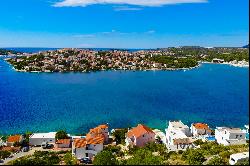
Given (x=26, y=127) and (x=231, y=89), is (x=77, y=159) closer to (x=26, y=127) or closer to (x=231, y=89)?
(x=26, y=127)

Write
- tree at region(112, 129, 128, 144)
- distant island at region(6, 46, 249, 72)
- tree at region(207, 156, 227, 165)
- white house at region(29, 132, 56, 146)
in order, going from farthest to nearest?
distant island at region(6, 46, 249, 72) → tree at region(112, 129, 128, 144) → white house at region(29, 132, 56, 146) → tree at region(207, 156, 227, 165)

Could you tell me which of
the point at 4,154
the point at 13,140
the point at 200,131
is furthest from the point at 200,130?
Answer: the point at 4,154

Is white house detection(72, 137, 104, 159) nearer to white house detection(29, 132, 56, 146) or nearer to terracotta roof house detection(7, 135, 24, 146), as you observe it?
white house detection(29, 132, 56, 146)

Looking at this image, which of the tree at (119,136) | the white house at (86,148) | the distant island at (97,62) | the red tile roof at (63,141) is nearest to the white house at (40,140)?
the red tile roof at (63,141)

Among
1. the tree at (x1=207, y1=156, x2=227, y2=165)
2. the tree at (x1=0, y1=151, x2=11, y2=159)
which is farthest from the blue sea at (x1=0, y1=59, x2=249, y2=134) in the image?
the tree at (x1=0, y1=151, x2=11, y2=159)

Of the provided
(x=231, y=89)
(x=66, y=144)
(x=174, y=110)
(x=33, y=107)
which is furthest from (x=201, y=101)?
(x=66, y=144)

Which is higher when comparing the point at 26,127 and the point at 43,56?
the point at 43,56

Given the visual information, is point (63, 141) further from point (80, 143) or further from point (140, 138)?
point (140, 138)

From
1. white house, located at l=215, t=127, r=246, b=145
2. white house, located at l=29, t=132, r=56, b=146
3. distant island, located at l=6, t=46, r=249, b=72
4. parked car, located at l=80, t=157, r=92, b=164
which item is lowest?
parked car, located at l=80, t=157, r=92, b=164
